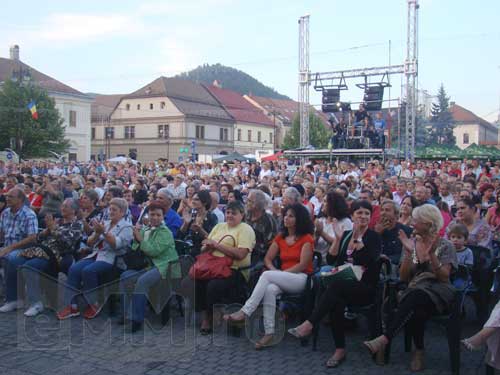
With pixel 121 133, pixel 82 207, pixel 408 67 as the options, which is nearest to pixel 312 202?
pixel 82 207

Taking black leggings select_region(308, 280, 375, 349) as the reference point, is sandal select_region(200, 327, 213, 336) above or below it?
below

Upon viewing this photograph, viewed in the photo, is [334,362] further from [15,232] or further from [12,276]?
[15,232]

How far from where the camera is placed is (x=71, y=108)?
52.0 meters

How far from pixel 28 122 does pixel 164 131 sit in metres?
19.9

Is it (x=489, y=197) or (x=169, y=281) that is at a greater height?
(x=489, y=197)

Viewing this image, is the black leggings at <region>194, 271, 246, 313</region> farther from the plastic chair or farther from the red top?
the plastic chair

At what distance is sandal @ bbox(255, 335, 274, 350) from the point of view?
4.94 meters

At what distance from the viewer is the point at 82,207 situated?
7207 mm

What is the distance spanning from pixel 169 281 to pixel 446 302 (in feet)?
9.66

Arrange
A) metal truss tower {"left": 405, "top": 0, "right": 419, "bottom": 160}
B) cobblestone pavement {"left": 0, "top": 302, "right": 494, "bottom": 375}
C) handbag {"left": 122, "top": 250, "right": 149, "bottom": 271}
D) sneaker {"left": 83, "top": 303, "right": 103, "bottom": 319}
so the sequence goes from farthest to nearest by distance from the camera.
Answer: metal truss tower {"left": 405, "top": 0, "right": 419, "bottom": 160}
sneaker {"left": 83, "top": 303, "right": 103, "bottom": 319}
handbag {"left": 122, "top": 250, "right": 149, "bottom": 271}
cobblestone pavement {"left": 0, "top": 302, "right": 494, "bottom": 375}

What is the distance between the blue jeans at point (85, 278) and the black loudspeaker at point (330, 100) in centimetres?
2346

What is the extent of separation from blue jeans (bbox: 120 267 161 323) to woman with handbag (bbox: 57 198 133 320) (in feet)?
1.05

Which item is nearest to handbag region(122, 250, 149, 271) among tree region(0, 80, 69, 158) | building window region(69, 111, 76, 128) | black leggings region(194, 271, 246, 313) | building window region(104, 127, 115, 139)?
black leggings region(194, 271, 246, 313)

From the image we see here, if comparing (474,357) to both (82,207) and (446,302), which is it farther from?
(82,207)
